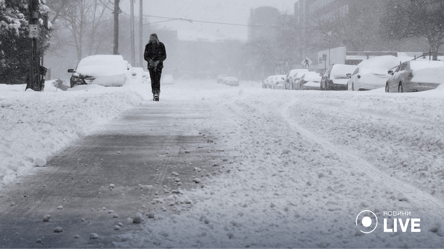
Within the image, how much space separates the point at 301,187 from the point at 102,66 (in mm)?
16998

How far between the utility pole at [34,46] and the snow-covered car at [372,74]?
12524 millimetres

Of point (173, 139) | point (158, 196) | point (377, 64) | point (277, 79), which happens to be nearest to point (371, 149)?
point (173, 139)

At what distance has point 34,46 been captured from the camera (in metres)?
17.4

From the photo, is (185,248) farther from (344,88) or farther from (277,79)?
(277,79)

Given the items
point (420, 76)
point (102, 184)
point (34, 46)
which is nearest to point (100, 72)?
point (34, 46)

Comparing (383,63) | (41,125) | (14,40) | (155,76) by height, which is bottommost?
(41,125)

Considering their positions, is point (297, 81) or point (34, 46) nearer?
point (34, 46)

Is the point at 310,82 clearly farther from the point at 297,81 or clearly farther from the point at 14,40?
the point at 14,40

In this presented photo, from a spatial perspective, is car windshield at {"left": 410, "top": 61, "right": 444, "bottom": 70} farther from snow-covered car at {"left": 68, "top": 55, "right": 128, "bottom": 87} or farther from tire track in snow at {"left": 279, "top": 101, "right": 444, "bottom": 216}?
snow-covered car at {"left": 68, "top": 55, "right": 128, "bottom": 87}

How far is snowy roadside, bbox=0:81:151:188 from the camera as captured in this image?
17.4ft

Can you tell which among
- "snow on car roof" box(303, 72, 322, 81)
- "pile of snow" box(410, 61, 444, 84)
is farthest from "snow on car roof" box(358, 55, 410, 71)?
"snow on car roof" box(303, 72, 322, 81)

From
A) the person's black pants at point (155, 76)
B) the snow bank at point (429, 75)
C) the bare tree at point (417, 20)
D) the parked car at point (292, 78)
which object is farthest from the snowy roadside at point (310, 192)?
the bare tree at point (417, 20)

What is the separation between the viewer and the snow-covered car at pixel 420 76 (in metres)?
15.9

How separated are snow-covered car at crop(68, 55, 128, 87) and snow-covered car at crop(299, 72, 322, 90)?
12227 millimetres
